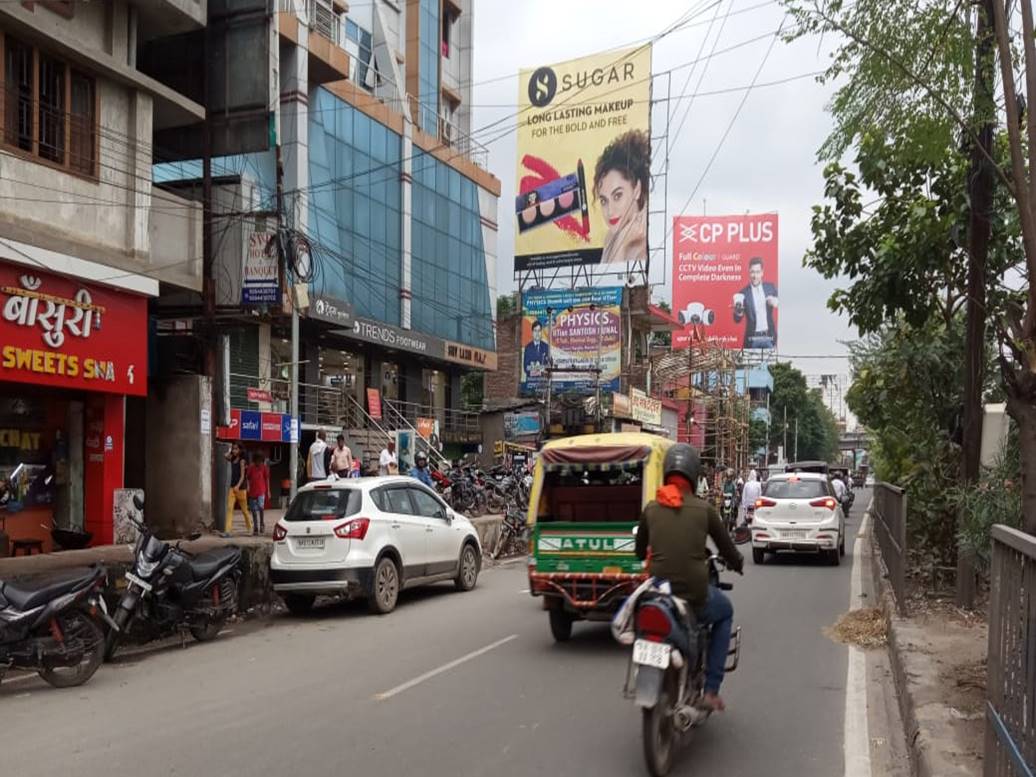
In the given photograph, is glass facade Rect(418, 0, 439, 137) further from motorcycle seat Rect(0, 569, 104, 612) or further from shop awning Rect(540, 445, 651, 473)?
motorcycle seat Rect(0, 569, 104, 612)

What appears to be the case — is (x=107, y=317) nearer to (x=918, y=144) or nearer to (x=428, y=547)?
(x=428, y=547)

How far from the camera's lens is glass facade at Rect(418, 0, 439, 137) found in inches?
1540

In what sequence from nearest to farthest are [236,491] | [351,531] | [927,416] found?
[351,531], [927,416], [236,491]

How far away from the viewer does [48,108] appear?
1395 centimetres

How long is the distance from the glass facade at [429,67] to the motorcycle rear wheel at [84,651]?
33.1 meters

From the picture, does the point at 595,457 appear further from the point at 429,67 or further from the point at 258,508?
the point at 429,67

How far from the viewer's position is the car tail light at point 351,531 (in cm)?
1110

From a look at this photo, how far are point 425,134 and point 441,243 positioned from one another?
4.36 metres

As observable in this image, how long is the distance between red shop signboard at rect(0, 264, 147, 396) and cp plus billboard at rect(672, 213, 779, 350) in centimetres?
4249

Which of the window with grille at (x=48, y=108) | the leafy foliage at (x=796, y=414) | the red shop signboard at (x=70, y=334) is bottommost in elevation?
the leafy foliage at (x=796, y=414)

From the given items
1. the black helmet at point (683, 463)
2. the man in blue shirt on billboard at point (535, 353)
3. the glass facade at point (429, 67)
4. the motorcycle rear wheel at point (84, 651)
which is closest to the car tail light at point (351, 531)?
the motorcycle rear wheel at point (84, 651)

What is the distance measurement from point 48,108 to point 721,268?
45515mm

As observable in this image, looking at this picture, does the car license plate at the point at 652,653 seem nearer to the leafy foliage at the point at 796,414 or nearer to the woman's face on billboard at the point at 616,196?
the woman's face on billboard at the point at 616,196

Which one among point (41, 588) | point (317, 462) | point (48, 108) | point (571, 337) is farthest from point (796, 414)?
point (41, 588)
